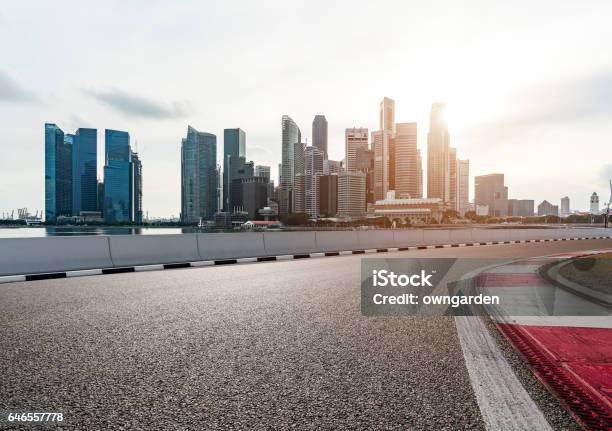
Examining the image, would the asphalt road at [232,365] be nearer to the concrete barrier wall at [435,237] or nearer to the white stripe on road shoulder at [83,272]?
the white stripe on road shoulder at [83,272]

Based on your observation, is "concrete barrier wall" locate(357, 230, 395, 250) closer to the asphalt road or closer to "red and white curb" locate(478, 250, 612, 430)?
the asphalt road

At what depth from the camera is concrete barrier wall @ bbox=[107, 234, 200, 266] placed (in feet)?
48.3

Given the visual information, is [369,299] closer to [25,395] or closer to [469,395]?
[469,395]

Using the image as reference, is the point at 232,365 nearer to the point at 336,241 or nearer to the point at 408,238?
the point at 336,241

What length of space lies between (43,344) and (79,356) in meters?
0.85

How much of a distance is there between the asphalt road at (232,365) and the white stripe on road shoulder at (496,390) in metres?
0.11

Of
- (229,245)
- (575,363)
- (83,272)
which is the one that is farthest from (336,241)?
(575,363)

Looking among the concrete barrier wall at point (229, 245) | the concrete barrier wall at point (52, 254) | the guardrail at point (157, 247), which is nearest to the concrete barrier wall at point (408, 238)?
the guardrail at point (157, 247)

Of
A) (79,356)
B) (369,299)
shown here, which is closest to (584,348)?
(369,299)

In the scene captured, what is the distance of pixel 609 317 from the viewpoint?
655 centimetres

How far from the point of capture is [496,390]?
361 centimetres

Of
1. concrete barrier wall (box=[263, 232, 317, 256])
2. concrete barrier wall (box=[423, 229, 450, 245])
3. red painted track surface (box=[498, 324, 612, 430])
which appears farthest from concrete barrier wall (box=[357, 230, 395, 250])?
red painted track surface (box=[498, 324, 612, 430])

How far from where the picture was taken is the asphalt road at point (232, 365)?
3143 millimetres

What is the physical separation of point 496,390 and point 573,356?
154cm
